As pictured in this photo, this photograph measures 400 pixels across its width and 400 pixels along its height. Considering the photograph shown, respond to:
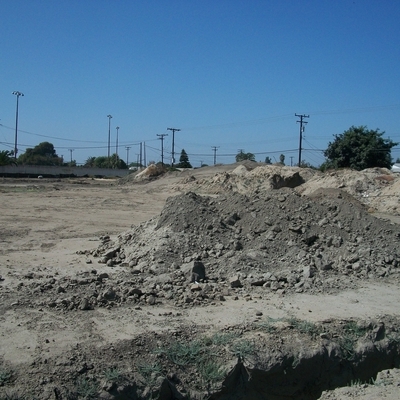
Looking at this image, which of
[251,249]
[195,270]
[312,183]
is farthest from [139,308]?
[312,183]

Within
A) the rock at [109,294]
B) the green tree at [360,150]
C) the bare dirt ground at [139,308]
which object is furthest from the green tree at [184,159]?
the rock at [109,294]

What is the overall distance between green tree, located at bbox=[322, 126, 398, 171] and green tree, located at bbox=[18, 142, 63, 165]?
44.1 meters

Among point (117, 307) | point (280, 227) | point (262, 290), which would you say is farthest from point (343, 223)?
point (117, 307)

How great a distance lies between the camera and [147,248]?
1012 centimetres

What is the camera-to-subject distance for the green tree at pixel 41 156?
74562 mm

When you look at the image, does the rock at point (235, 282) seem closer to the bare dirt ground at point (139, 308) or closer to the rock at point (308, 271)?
the bare dirt ground at point (139, 308)

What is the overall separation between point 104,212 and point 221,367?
52.6 feet

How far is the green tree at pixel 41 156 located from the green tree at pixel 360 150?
44.1 meters

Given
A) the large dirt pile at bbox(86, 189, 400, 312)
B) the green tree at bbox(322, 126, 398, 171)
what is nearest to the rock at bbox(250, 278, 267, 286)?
the large dirt pile at bbox(86, 189, 400, 312)

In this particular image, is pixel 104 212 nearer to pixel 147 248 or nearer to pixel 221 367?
pixel 147 248

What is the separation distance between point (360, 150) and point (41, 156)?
5469 cm

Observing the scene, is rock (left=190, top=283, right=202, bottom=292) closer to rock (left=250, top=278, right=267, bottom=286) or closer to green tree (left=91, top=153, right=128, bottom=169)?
rock (left=250, top=278, right=267, bottom=286)

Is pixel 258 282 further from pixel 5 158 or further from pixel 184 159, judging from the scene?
pixel 184 159

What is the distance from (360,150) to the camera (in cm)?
4234
